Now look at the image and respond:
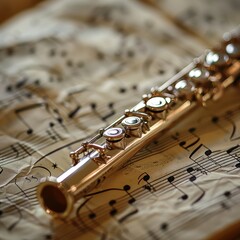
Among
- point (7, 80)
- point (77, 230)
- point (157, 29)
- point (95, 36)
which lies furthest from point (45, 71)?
point (77, 230)

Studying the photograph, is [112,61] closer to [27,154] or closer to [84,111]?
[84,111]

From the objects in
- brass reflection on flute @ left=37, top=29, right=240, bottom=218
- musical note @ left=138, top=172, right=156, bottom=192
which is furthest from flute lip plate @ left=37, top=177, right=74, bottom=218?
musical note @ left=138, top=172, right=156, bottom=192

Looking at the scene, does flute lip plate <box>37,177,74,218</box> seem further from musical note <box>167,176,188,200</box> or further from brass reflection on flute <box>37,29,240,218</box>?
musical note <box>167,176,188,200</box>

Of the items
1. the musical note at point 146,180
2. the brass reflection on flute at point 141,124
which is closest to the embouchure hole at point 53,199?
the brass reflection on flute at point 141,124

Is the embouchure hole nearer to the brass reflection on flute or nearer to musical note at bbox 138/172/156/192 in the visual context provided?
the brass reflection on flute

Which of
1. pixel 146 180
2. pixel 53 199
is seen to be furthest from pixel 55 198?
pixel 146 180

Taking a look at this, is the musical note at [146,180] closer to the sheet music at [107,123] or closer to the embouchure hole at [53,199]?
the sheet music at [107,123]

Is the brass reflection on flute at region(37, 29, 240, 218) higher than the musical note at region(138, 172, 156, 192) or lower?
higher

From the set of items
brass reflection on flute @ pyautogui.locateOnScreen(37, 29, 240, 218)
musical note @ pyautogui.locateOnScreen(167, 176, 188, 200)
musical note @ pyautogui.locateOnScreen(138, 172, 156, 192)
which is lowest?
musical note @ pyautogui.locateOnScreen(167, 176, 188, 200)
